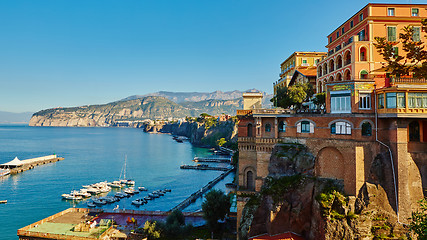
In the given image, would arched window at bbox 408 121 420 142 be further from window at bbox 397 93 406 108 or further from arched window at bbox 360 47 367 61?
arched window at bbox 360 47 367 61

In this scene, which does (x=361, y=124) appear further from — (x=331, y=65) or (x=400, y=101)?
(x=331, y=65)

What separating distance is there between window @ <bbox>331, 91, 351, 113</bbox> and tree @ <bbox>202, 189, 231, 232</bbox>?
22721mm

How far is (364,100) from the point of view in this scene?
32156mm

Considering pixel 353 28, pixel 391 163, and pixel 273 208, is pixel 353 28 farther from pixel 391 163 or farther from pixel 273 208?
pixel 273 208

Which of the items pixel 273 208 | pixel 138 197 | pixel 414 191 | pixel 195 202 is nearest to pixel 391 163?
pixel 414 191

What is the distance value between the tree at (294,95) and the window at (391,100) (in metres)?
15.6

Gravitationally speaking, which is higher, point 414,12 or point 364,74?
point 414,12

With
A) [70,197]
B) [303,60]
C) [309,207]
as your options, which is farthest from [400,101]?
[70,197]

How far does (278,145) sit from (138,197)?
1870 inches

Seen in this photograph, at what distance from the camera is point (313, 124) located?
3519 cm

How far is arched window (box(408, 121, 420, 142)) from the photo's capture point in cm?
3064

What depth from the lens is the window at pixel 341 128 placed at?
3275cm

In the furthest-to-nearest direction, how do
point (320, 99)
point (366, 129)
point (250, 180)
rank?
point (320, 99) → point (250, 180) → point (366, 129)

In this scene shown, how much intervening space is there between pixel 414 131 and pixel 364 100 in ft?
19.8
